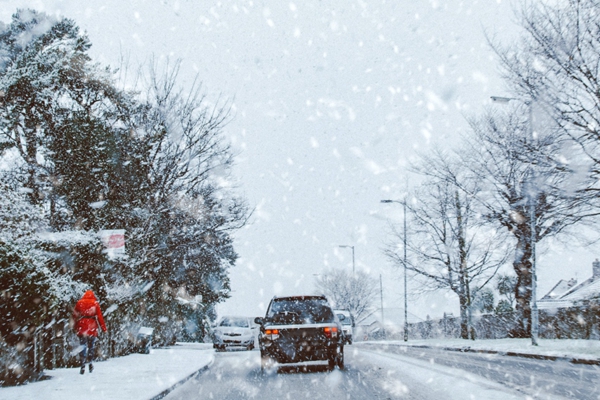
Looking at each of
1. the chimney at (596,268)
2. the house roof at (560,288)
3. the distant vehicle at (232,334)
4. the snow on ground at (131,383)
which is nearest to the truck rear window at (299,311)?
the snow on ground at (131,383)

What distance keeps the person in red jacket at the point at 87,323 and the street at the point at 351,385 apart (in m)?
2.37

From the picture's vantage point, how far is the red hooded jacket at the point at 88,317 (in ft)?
42.5

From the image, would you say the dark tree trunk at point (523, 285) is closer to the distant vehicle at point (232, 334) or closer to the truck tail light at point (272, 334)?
the distant vehicle at point (232, 334)

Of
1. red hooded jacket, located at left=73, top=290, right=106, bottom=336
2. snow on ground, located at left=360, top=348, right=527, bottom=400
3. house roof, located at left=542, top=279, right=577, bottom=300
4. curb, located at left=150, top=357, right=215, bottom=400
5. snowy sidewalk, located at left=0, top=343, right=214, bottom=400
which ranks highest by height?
house roof, located at left=542, top=279, right=577, bottom=300

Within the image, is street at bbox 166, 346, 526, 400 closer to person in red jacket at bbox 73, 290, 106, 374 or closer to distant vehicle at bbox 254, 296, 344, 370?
distant vehicle at bbox 254, 296, 344, 370

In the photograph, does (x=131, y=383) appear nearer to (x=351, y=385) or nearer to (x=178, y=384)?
(x=178, y=384)

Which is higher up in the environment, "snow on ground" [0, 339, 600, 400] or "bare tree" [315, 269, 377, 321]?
"bare tree" [315, 269, 377, 321]

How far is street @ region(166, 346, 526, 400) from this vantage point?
9.22 m

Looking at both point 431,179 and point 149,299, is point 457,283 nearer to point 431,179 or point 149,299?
point 431,179

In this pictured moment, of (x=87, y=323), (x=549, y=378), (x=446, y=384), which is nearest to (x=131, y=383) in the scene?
(x=87, y=323)

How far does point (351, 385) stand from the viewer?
10617 mm

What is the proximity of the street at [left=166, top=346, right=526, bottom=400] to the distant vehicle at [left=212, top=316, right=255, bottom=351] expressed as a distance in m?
13.8

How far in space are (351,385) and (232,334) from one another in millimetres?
18208

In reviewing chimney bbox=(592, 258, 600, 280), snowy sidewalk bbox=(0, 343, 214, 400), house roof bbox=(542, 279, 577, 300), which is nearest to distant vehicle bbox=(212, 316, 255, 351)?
snowy sidewalk bbox=(0, 343, 214, 400)
